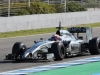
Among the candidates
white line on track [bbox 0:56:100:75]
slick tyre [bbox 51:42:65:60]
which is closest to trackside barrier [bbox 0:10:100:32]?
slick tyre [bbox 51:42:65:60]

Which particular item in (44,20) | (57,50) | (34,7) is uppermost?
(34,7)

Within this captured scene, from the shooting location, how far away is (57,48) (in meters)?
14.6

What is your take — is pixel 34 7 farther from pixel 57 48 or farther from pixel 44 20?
pixel 57 48

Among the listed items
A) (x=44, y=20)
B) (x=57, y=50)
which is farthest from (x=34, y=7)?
(x=57, y=50)

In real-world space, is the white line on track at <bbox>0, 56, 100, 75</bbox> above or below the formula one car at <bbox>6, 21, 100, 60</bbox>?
below

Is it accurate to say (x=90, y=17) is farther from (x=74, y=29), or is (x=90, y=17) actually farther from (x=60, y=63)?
(x=60, y=63)

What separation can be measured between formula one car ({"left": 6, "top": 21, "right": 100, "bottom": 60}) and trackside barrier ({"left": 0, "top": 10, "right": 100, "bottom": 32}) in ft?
41.2

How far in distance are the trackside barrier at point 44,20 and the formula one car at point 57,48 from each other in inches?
495

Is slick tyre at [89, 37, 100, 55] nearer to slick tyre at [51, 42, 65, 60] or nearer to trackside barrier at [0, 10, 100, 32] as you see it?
slick tyre at [51, 42, 65, 60]

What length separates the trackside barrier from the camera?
29184mm

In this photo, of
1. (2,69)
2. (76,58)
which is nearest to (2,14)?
(76,58)

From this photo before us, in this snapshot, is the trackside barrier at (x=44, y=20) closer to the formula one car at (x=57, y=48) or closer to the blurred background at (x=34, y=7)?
the blurred background at (x=34, y=7)

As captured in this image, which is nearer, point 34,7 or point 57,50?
point 57,50

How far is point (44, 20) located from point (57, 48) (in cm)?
1778
